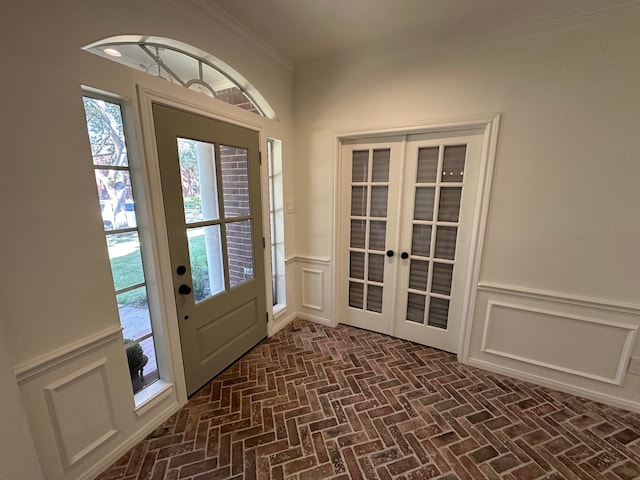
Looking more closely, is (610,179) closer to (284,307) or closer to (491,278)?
(491,278)

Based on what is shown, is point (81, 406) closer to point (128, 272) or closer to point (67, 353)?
point (67, 353)

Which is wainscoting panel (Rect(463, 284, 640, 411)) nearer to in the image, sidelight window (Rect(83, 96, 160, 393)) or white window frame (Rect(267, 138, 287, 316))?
white window frame (Rect(267, 138, 287, 316))

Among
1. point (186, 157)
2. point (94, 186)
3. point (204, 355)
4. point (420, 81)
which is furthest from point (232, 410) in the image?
point (420, 81)

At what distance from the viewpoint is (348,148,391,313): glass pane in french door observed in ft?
9.00

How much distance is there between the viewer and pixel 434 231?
2.56 m

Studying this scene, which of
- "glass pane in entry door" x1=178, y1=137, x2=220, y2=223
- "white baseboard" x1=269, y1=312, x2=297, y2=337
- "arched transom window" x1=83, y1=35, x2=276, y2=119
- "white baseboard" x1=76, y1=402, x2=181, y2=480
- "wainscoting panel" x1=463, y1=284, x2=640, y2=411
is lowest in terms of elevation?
"white baseboard" x1=76, y1=402, x2=181, y2=480

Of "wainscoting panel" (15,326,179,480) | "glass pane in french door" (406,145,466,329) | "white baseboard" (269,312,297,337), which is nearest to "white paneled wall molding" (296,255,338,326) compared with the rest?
"white baseboard" (269,312,297,337)

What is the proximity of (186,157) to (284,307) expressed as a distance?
200cm

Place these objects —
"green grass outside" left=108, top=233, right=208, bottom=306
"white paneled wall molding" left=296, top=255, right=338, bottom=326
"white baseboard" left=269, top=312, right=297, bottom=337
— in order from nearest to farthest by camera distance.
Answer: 1. "green grass outside" left=108, top=233, right=208, bottom=306
2. "white baseboard" left=269, top=312, right=297, bottom=337
3. "white paneled wall molding" left=296, top=255, right=338, bottom=326

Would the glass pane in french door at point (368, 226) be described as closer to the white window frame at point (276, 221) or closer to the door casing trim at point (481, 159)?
the door casing trim at point (481, 159)

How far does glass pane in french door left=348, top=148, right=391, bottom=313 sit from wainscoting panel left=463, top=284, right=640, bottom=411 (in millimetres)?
1026

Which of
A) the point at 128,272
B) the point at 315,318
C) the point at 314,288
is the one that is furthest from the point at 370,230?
the point at 128,272

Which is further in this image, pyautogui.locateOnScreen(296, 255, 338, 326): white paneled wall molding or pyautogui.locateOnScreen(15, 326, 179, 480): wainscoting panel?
pyautogui.locateOnScreen(296, 255, 338, 326): white paneled wall molding

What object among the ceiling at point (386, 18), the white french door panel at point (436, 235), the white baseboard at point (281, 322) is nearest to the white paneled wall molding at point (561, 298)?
the white french door panel at point (436, 235)
